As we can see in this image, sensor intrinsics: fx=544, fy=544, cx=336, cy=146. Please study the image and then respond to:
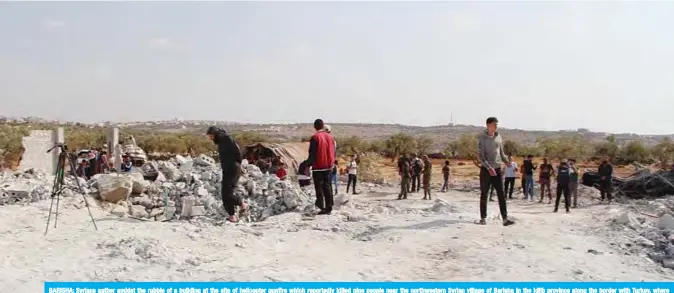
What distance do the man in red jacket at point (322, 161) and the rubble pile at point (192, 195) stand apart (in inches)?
29.6

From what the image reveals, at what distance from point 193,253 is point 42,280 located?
4.85 ft

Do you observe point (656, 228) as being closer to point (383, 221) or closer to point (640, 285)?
point (640, 285)

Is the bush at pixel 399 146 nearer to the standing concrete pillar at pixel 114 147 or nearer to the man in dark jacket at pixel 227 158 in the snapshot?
the standing concrete pillar at pixel 114 147

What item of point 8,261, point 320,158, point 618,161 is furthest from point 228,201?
point 618,161

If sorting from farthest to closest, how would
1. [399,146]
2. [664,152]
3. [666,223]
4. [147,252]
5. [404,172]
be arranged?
1. [399,146]
2. [664,152]
3. [404,172]
4. [666,223]
5. [147,252]

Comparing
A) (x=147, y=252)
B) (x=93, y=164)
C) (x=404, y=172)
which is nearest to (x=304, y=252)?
(x=147, y=252)

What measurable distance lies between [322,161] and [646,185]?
11232 mm

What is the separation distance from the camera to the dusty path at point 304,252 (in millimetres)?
5316

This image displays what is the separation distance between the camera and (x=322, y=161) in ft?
25.9

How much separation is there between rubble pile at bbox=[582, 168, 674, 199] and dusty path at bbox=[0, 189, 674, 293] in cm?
850

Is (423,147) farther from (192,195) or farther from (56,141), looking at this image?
(192,195)

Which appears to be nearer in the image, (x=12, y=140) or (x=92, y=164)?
(x=92, y=164)

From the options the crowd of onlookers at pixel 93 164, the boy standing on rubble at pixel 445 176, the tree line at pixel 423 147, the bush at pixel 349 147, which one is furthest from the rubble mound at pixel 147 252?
the bush at pixel 349 147

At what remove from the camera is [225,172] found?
24.8 feet
